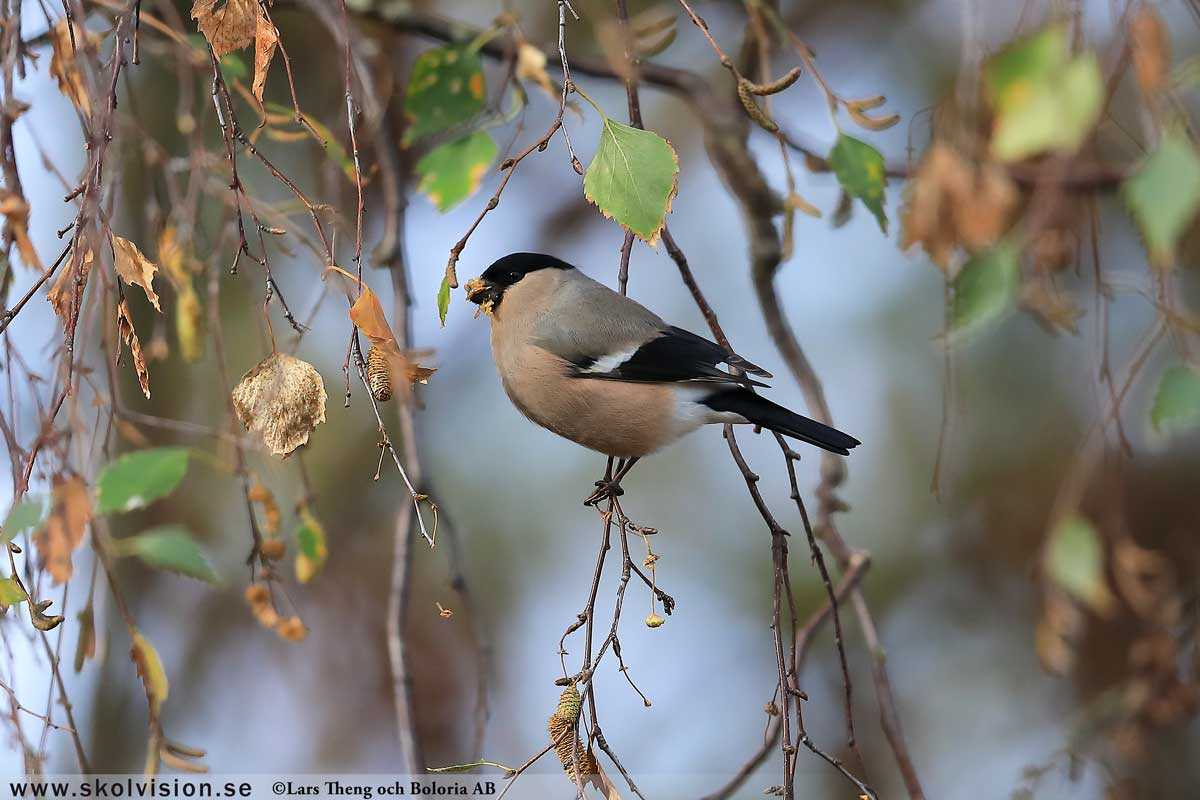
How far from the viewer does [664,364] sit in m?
2.15

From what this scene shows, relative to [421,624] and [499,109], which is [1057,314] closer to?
[499,109]

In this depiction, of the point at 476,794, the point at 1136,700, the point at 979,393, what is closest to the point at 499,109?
the point at 476,794

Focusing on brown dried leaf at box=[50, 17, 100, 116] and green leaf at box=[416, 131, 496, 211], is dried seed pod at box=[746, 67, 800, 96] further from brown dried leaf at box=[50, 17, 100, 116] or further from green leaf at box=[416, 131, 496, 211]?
brown dried leaf at box=[50, 17, 100, 116]

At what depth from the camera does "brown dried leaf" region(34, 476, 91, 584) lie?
93 cm

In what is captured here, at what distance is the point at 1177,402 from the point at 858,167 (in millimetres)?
785

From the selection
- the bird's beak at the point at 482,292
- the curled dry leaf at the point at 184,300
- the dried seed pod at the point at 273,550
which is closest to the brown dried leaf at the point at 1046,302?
the dried seed pod at the point at 273,550

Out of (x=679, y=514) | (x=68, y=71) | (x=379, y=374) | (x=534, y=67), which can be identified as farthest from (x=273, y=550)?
(x=679, y=514)

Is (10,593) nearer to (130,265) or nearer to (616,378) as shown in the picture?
(130,265)

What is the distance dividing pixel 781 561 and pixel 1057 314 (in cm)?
66

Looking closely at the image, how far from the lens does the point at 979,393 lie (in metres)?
3.79

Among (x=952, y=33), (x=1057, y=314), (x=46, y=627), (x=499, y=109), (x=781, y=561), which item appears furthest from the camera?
(x=952, y=33)

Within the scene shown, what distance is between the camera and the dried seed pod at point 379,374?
1064 millimetres

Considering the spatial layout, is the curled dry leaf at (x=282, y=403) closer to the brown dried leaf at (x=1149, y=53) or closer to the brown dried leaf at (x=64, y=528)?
the brown dried leaf at (x=64, y=528)

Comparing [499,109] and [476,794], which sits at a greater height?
[499,109]
